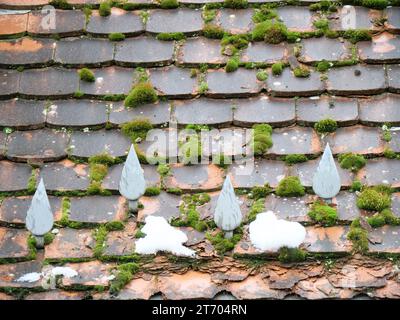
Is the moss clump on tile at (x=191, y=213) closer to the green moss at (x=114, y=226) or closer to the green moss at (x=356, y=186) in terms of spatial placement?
the green moss at (x=114, y=226)

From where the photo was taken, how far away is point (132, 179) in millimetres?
4781

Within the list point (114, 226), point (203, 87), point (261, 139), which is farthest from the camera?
point (203, 87)

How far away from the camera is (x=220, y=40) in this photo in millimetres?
5402

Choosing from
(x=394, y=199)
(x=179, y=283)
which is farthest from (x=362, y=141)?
(x=179, y=283)

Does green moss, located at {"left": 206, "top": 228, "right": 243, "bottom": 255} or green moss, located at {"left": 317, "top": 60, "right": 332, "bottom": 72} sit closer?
green moss, located at {"left": 206, "top": 228, "right": 243, "bottom": 255}

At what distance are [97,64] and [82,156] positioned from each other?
61 centimetres

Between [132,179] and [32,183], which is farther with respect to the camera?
[32,183]

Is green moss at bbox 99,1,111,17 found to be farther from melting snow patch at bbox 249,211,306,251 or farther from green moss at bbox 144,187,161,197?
melting snow patch at bbox 249,211,306,251

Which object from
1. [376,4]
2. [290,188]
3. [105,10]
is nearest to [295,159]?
[290,188]

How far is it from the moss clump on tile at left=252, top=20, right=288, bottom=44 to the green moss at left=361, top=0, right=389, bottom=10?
51 cm

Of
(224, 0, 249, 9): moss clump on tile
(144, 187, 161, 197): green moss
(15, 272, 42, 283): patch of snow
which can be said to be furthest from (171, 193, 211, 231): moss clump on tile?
(224, 0, 249, 9): moss clump on tile

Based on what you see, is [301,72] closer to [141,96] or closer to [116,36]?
[141,96]

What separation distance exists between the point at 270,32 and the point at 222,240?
136cm

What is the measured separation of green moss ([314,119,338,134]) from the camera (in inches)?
200
